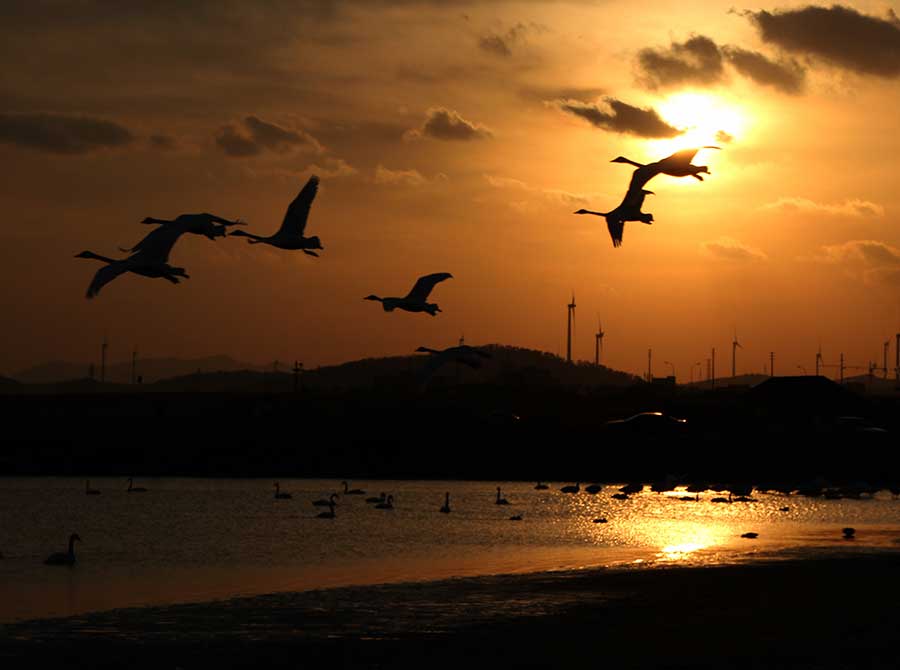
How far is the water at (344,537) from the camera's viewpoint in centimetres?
4872

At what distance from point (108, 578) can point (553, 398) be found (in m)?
109

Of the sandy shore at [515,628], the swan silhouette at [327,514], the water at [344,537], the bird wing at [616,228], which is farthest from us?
the swan silhouette at [327,514]

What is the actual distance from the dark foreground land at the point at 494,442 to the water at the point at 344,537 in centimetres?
1761

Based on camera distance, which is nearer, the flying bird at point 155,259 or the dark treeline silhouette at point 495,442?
the flying bird at point 155,259

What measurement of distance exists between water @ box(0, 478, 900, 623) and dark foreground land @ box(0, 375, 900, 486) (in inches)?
693

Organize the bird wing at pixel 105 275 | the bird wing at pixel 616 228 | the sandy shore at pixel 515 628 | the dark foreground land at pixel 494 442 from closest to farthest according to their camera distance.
Result: the sandy shore at pixel 515 628, the bird wing at pixel 105 275, the bird wing at pixel 616 228, the dark foreground land at pixel 494 442

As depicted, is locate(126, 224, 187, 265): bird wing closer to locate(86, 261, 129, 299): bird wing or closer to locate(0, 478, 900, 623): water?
locate(86, 261, 129, 299): bird wing

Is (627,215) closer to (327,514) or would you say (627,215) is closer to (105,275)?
(105,275)

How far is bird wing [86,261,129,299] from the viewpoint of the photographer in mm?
34219

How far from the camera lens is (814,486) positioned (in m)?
93.3

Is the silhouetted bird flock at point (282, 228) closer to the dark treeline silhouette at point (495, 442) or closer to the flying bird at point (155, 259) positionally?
the flying bird at point (155, 259)

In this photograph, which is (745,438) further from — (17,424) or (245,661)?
(245,661)

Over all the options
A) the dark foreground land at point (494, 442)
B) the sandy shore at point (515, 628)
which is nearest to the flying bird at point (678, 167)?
the sandy shore at point (515, 628)

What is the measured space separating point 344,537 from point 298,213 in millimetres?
27349
